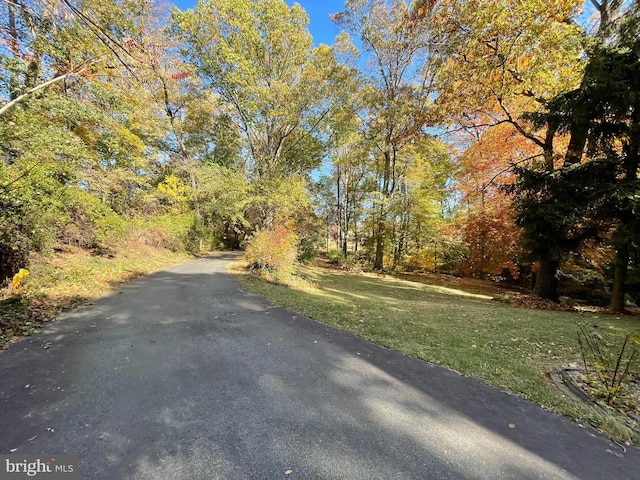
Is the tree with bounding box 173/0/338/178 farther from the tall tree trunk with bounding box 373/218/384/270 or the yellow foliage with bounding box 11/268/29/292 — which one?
the yellow foliage with bounding box 11/268/29/292

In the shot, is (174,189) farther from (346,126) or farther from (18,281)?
(18,281)

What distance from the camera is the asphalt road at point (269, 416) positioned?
1.94 metres

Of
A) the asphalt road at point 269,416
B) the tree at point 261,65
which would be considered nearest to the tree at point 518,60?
the tree at point 261,65

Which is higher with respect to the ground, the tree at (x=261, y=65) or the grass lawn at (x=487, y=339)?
the tree at (x=261, y=65)

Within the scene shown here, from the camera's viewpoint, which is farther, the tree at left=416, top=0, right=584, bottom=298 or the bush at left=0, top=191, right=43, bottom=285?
the tree at left=416, top=0, right=584, bottom=298

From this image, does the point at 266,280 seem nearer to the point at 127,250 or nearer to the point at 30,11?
the point at 127,250

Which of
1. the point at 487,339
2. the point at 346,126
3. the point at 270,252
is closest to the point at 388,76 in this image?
the point at 346,126

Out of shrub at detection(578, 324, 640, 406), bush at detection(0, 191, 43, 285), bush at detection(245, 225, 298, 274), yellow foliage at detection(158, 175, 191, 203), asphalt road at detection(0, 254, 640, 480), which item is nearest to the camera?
asphalt road at detection(0, 254, 640, 480)

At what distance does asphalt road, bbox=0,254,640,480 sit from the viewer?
194 cm

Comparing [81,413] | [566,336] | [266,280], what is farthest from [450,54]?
[81,413]

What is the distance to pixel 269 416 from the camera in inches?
95.5

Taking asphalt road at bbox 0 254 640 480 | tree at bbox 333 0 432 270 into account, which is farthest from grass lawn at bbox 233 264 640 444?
tree at bbox 333 0 432 270

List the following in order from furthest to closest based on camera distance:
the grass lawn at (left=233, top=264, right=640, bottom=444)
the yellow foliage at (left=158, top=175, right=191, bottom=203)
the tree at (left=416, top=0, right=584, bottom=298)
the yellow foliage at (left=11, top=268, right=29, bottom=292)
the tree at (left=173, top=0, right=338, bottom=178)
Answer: the yellow foliage at (left=158, top=175, right=191, bottom=203), the tree at (left=173, top=0, right=338, bottom=178), the tree at (left=416, top=0, right=584, bottom=298), the yellow foliage at (left=11, top=268, right=29, bottom=292), the grass lawn at (left=233, top=264, right=640, bottom=444)

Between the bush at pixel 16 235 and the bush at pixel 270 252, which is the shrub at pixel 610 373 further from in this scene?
the bush at pixel 16 235
